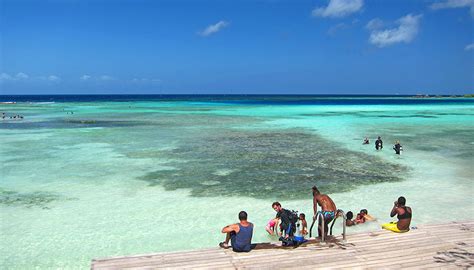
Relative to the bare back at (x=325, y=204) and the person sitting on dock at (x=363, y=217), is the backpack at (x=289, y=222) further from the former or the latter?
the person sitting on dock at (x=363, y=217)

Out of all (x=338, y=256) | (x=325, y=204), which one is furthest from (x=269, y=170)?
(x=338, y=256)

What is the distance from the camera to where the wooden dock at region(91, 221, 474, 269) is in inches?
364

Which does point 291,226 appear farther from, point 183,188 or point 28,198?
point 28,198

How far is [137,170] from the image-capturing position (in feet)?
72.6

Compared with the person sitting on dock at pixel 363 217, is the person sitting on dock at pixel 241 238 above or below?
above

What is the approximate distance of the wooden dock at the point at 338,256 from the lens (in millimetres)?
9234

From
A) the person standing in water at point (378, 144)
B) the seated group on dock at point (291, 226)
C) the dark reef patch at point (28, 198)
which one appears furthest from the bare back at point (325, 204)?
the person standing in water at point (378, 144)

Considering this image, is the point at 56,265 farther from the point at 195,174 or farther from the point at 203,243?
the point at 195,174

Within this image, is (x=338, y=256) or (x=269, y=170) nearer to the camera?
(x=338, y=256)

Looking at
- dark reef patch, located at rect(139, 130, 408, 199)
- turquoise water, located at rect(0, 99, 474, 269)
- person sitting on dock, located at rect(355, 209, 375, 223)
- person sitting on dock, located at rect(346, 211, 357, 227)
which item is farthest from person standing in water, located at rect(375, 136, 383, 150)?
person sitting on dock, located at rect(346, 211, 357, 227)

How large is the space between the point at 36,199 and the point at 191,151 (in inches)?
500

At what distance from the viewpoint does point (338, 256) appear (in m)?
9.72

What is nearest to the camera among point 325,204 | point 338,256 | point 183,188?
point 338,256

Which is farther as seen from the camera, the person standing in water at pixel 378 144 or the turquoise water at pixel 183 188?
the person standing in water at pixel 378 144
